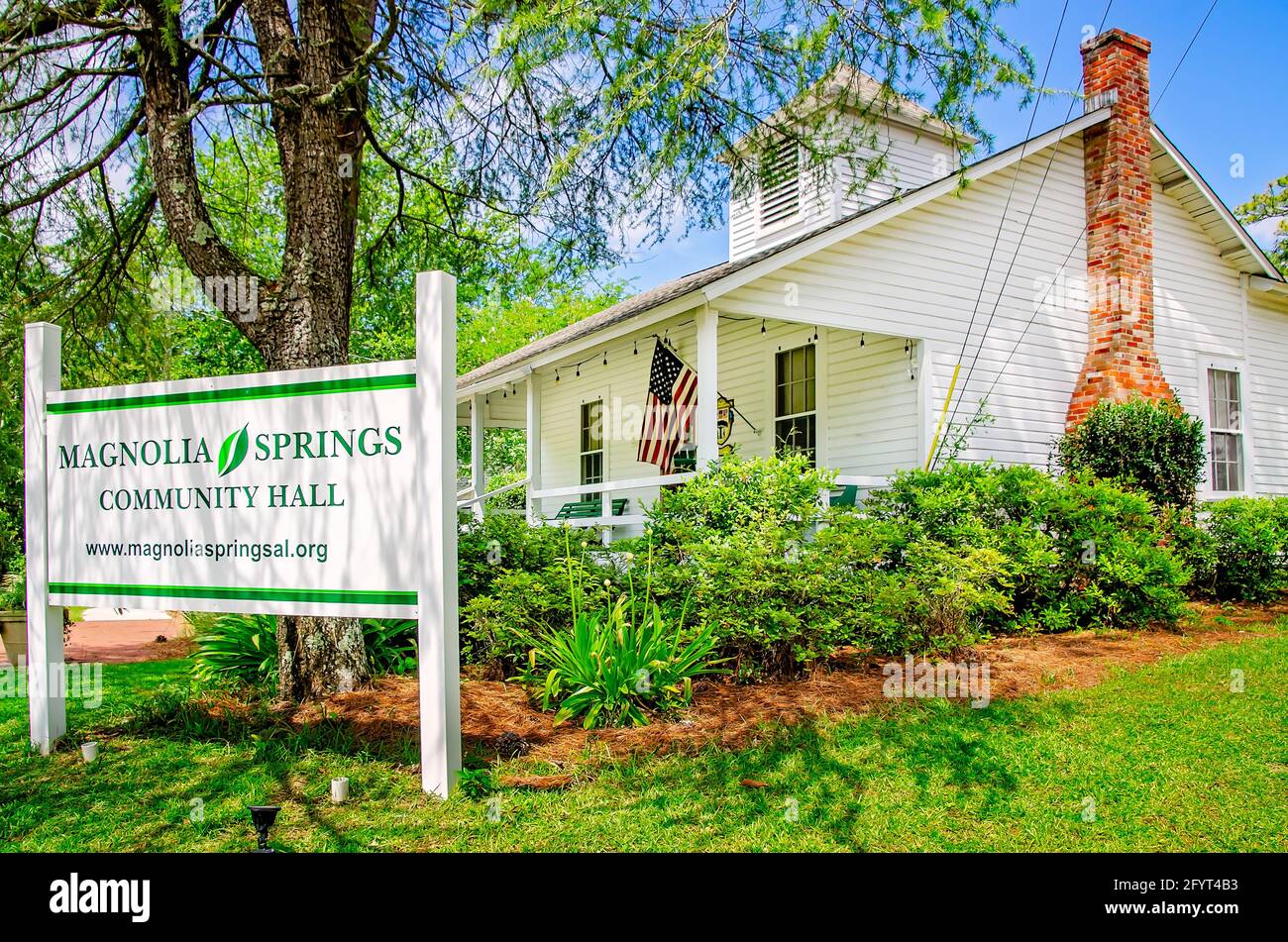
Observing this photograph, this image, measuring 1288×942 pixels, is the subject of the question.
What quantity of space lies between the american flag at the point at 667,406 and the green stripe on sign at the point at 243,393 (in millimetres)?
7005

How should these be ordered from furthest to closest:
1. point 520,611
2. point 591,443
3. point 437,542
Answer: point 591,443 < point 520,611 < point 437,542

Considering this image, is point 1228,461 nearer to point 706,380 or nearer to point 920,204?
point 920,204

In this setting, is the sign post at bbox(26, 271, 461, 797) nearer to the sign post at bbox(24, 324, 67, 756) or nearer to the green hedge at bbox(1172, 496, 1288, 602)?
the sign post at bbox(24, 324, 67, 756)

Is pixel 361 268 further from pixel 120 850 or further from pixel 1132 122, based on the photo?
pixel 1132 122

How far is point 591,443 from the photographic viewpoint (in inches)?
637

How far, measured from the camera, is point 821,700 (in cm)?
550

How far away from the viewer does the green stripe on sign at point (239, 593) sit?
4293 millimetres

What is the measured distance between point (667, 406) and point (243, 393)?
7303 mm

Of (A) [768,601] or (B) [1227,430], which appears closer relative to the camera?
(A) [768,601]

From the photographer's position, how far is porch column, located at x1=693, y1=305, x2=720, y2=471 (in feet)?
30.1

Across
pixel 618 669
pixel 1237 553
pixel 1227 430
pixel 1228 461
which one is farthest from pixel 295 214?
pixel 1228 461

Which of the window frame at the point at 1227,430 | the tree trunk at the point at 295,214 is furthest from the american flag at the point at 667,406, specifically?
the window frame at the point at 1227,430
